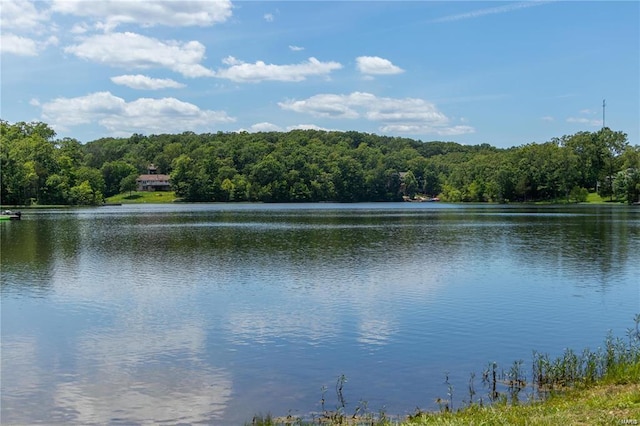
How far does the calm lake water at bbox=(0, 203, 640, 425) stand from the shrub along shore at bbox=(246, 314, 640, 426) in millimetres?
473

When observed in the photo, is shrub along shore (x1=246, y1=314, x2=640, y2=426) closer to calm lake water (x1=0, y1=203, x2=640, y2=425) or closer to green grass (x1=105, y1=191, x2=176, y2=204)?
calm lake water (x1=0, y1=203, x2=640, y2=425)

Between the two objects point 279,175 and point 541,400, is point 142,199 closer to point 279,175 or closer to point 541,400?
point 279,175

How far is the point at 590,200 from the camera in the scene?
514ft

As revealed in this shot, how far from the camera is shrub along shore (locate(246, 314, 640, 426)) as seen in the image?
1009 centimetres

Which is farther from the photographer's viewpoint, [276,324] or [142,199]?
[142,199]

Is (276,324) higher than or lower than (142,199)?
lower

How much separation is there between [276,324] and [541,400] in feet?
32.3

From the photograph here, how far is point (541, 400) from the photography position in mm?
12969

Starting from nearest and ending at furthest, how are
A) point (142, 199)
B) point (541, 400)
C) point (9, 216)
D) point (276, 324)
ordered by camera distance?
point (541, 400), point (276, 324), point (9, 216), point (142, 199)

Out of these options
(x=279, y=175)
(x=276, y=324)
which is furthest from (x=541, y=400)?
(x=279, y=175)

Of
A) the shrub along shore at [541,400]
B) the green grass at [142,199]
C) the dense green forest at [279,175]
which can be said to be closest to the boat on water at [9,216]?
the dense green forest at [279,175]

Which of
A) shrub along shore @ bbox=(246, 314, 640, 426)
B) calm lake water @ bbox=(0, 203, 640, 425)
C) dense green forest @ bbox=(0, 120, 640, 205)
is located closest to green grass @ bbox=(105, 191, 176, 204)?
dense green forest @ bbox=(0, 120, 640, 205)

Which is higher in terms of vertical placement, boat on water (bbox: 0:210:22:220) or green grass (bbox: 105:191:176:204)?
green grass (bbox: 105:191:176:204)

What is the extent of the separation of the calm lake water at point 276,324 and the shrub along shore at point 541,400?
1.55 feet
